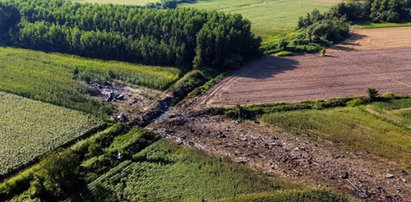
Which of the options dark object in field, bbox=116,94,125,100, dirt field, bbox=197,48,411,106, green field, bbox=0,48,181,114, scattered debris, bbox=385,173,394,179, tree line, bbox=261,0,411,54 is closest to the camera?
scattered debris, bbox=385,173,394,179

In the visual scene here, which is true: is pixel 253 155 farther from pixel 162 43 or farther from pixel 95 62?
pixel 95 62

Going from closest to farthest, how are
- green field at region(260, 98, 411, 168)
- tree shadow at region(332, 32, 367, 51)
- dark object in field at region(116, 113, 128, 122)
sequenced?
green field at region(260, 98, 411, 168)
dark object in field at region(116, 113, 128, 122)
tree shadow at region(332, 32, 367, 51)

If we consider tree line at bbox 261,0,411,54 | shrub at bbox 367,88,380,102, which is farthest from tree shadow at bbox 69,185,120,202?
tree line at bbox 261,0,411,54

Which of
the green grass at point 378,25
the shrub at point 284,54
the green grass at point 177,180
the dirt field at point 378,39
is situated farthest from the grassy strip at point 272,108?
the green grass at point 378,25

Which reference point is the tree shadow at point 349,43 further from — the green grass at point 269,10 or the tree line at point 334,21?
the green grass at point 269,10

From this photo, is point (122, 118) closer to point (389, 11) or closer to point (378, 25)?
point (378, 25)

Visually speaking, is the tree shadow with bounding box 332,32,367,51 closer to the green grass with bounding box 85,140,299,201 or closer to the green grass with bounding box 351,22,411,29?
the green grass with bounding box 351,22,411,29
